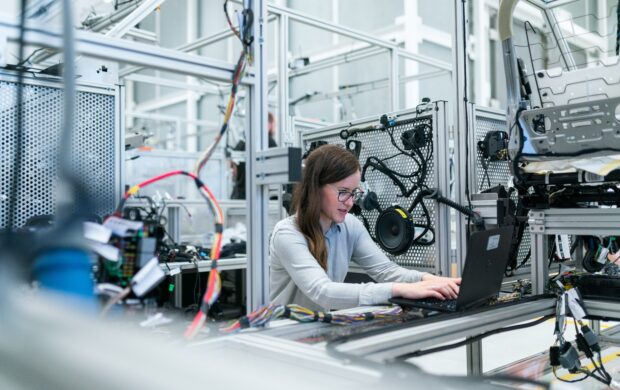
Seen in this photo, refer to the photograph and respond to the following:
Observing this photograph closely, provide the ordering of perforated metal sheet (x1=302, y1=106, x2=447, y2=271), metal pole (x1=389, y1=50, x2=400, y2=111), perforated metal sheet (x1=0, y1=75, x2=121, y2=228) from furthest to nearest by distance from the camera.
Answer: metal pole (x1=389, y1=50, x2=400, y2=111), perforated metal sheet (x1=302, y1=106, x2=447, y2=271), perforated metal sheet (x1=0, y1=75, x2=121, y2=228)

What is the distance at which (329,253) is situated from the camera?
5.50 ft

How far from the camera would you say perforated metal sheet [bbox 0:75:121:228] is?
1.61m

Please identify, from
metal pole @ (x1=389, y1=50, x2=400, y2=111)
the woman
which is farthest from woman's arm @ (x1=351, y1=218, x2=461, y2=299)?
metal pole @ (x1=389, y1=50, x2=400, y2=111)

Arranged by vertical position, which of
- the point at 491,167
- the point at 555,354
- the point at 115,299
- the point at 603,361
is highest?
the point at 491,167

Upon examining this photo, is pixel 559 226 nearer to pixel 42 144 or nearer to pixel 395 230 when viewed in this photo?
pixel 395 230

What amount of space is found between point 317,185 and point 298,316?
59 cm

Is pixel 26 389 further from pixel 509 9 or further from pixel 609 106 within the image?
pixel 509 9

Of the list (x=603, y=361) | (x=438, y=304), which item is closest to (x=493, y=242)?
(x=438, y=304)

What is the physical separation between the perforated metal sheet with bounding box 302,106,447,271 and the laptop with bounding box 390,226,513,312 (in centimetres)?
59

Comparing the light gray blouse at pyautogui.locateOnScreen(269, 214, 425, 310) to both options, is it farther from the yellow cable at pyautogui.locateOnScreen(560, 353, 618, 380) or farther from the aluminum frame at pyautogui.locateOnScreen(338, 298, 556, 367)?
the yellow cable at pyautogui.locateOnScreen(560, 353, 618, 380)

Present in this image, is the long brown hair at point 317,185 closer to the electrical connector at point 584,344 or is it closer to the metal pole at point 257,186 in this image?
the metal pole at point 257,186

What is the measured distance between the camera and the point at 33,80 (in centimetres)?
166

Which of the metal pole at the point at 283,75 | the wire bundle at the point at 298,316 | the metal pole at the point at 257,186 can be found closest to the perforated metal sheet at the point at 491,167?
the wire bundle at the point at 298,316

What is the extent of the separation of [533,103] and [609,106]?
31cm
